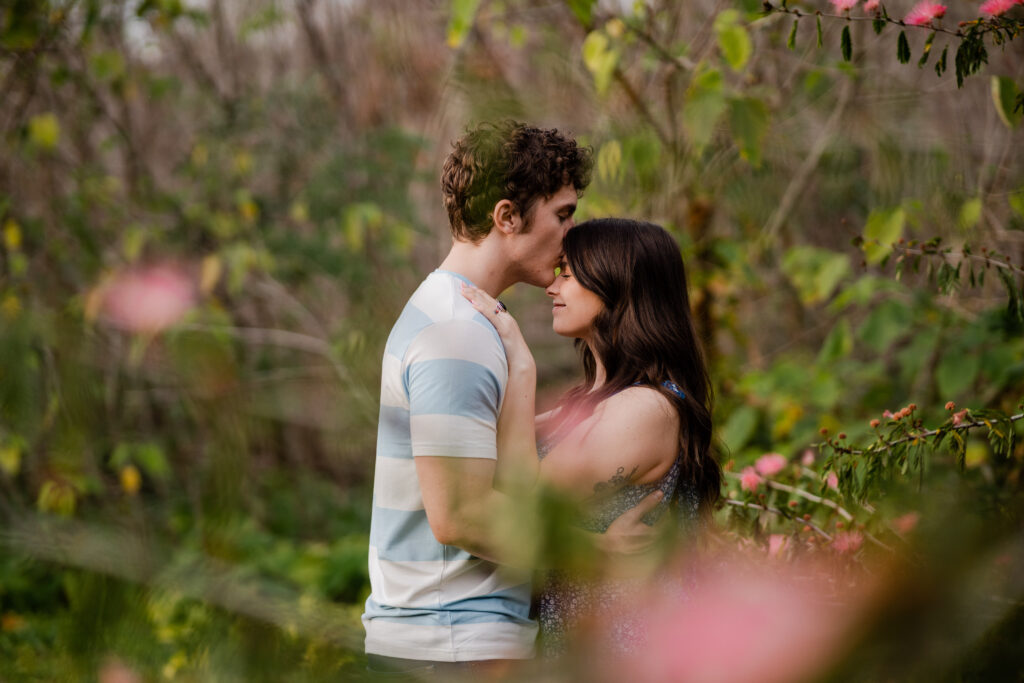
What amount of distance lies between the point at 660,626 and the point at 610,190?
2.54 metres

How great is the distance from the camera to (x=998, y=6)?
1128 mm

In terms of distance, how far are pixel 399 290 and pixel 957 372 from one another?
2418 millimetres

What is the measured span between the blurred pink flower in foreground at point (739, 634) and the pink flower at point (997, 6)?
3.53ft

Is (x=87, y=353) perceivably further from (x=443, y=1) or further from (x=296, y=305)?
(x=296, y=305)

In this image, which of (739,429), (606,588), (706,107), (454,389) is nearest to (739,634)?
(606,588)

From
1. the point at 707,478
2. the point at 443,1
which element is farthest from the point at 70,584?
the point at 443,1

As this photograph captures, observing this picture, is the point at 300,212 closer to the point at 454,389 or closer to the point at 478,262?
the point at 478,262

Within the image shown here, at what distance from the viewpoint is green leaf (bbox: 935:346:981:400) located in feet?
8.00

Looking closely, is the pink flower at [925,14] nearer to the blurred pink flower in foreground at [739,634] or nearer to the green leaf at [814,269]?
the blurred pink flower in foreground at [739,634]

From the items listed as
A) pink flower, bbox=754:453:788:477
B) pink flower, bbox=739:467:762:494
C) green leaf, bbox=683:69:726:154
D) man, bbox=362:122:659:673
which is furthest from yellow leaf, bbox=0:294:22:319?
green leaf, bbox=683:69:726:154

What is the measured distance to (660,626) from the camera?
349 mm

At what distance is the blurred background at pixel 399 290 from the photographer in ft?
1.25

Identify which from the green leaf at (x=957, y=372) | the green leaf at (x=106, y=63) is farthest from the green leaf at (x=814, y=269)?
the green leaf at (x=106, y=63)

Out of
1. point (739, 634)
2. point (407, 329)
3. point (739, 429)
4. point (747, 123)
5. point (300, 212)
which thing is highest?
point (747, 123)
